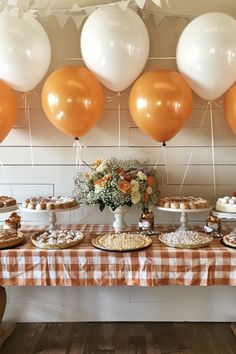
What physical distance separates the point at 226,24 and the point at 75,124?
878mm

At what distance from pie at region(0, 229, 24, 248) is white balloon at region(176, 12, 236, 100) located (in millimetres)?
1187

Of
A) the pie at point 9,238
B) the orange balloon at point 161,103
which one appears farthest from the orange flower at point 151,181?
the pie at point 9,238

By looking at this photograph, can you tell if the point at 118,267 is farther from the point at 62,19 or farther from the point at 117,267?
the point at 62,19

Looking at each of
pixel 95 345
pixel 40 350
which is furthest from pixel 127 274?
pixel 40 350

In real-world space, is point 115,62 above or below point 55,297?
above

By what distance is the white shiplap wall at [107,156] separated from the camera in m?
2.02

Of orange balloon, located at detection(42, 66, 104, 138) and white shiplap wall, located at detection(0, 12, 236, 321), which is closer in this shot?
orange balloon, located at detection(42, 66, 104, 138)

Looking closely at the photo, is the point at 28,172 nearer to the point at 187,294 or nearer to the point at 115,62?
the point at 115,62

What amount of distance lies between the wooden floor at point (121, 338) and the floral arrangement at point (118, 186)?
0.77 metres

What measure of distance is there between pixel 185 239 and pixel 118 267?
14.3 inches

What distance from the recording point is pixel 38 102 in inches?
79.8

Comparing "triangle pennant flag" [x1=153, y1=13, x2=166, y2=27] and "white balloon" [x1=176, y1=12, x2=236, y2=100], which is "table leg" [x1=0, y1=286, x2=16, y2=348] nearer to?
"white balloon" [x1=176, y1=12, x2=236, y2=100]

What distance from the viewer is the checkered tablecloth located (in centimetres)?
150

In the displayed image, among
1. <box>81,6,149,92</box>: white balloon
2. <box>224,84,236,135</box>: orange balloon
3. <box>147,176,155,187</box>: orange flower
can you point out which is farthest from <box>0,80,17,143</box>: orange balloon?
<box>224,84,236,135</box>: orange balloon
